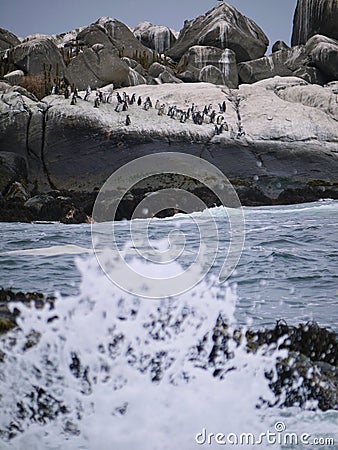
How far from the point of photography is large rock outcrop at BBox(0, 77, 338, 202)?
4984 mm

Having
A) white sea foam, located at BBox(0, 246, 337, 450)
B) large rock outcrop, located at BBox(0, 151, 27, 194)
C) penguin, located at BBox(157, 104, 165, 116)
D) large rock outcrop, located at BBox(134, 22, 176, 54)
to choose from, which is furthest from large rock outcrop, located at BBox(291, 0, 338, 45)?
white sea foam, located at BBox(0, 246, 337, 450)

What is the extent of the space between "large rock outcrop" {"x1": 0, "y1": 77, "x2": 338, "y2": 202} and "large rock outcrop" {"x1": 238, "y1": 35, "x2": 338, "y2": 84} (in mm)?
2136

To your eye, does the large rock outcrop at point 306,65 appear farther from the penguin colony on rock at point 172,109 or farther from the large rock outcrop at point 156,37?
the penguin colony on rock at point 172,109

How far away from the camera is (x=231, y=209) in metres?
3.72

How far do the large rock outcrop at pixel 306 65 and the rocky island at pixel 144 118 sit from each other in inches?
10.9

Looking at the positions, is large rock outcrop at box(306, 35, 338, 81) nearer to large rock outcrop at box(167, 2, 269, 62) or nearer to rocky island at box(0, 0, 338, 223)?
rocky island at box(0, 0, 338, 223)

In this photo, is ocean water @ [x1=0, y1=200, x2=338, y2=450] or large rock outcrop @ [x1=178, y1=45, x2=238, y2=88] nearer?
ocean water @ [x1=0, y1=200, x2=338, y2=450]

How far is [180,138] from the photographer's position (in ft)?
18.1

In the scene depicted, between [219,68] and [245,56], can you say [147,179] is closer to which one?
[245,56]

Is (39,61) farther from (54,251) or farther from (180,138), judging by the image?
(54,251)

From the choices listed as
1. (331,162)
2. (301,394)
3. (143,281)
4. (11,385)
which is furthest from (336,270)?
(331,162)

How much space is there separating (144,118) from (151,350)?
3.85m

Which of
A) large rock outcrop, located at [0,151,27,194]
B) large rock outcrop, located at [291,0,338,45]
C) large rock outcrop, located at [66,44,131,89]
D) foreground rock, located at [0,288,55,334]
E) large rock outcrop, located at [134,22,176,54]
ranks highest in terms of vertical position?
large rock outcrop, located at [291,0,338,45]

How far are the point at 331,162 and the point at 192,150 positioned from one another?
1544 mm
